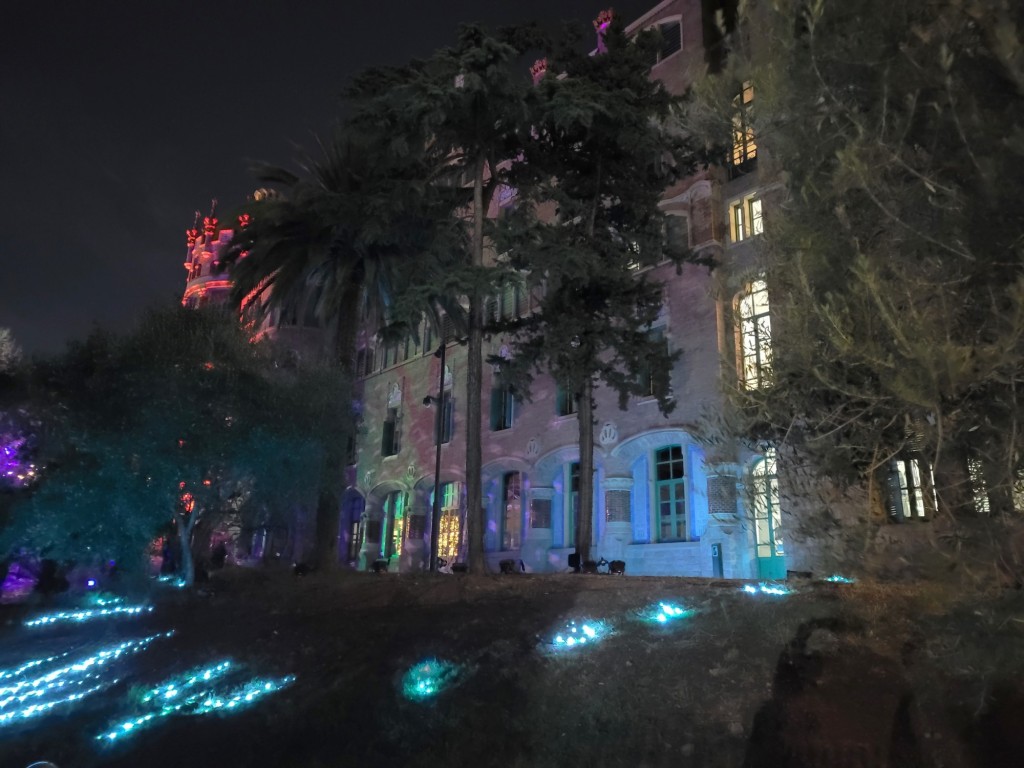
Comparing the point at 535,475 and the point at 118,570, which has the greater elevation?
the point at 535,475

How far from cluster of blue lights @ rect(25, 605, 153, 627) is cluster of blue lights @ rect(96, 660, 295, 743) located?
6872 millimetres

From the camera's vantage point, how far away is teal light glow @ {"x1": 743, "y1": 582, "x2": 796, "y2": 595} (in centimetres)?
931

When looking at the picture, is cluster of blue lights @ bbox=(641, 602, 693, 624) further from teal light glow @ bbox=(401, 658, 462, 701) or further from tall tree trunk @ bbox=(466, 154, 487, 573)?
tall tree trunk @ bbox=(466, 154, 487, 573)

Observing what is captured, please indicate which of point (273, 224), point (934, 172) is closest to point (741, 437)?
point (934, 172)

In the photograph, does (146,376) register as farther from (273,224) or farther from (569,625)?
(569,625)

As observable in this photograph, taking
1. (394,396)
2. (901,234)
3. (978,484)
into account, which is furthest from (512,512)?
(901,234)

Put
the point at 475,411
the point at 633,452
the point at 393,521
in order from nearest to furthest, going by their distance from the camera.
Answer: the point at 475,411
the point at 633,452
the point at 393,521

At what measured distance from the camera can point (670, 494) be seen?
19938mm

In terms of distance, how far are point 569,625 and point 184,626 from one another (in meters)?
9.55

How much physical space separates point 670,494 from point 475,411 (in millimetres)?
7747

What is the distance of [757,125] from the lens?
6988 millimetres

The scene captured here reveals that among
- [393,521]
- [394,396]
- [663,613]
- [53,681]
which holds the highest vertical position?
[394,396]

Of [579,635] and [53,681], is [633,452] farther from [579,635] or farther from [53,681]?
[53,681]

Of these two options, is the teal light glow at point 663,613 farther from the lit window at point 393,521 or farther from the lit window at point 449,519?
the lit window at point 393,521
